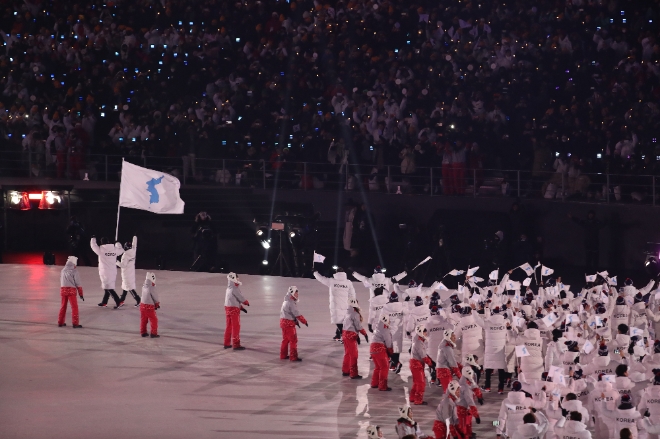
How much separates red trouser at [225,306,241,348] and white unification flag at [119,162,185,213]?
4.57 metres

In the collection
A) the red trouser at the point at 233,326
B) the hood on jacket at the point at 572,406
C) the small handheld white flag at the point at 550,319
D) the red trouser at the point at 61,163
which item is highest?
the red trouser at the point at 61,163

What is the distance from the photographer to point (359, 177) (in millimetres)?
30516

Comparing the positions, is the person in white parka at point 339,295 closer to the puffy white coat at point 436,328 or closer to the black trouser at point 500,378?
the puffy white coat at point 436,328

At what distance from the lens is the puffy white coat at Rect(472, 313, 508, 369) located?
59.4 feet

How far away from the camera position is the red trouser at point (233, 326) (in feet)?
66.9

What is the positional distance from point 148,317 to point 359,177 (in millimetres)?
10414

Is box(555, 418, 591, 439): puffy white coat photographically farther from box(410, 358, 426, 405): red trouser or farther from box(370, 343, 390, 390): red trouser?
box(370, 343, 390, 390): red trouser

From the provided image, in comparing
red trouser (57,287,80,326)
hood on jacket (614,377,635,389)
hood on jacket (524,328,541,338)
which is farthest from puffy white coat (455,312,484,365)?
red trouser (57,287,80,326)

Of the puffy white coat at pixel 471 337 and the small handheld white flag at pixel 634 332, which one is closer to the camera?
the small handheld white flag at pixel 634 332

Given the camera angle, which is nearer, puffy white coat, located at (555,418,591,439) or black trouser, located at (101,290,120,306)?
puffy white coat, located at (555,418,591,439)

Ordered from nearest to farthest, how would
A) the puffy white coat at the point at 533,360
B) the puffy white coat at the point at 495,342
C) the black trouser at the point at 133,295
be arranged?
the puffy white coat at the point at 533,360, the puffy white coat at the point at 495,342, the black trouser at the point at 133,295

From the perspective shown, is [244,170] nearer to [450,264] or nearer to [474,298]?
[450,264]

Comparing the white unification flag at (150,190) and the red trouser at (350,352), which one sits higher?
the white unification flag at (150,190)

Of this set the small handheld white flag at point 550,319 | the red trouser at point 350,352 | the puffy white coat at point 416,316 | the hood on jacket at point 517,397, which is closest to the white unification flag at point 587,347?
the small handheld white flag at point 550,319
